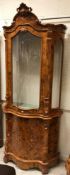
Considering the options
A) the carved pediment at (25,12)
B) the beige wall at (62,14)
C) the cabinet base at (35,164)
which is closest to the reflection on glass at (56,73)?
the beige wall at (62,14)

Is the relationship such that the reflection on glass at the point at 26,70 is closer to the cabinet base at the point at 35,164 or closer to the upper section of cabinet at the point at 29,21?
the upper section of cabinet at the point at 29,21

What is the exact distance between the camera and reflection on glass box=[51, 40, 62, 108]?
2.80 m

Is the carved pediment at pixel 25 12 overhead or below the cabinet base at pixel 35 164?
overhead

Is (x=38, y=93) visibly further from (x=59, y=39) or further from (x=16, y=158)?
(x=16, y=158)

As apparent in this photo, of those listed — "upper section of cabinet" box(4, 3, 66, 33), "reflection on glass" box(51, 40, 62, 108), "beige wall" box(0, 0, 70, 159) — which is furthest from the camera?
"beige wall" box(0, 0, 70, 159)

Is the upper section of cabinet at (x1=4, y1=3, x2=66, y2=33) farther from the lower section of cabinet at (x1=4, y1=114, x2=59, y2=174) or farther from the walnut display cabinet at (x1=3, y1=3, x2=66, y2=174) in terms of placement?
the lower section of cabinet at (x1=4, y1=114, x2=59, y2=174)

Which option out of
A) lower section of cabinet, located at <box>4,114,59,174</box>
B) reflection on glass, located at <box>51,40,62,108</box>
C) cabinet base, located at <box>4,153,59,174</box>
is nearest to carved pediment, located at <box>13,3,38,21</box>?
reflection on glass, located at <box>51,40,62,108</box>

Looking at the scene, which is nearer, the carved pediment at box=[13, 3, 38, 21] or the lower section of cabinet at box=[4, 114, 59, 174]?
the carved pediment at box=[13, 3, 38, 21]

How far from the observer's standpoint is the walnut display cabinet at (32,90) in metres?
2.66

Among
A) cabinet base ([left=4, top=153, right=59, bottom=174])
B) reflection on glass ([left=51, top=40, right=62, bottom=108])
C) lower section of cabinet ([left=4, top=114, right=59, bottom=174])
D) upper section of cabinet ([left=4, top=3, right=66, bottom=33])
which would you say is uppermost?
upper section of cabinet ([left=4, top=3, right=66, bottom=33])

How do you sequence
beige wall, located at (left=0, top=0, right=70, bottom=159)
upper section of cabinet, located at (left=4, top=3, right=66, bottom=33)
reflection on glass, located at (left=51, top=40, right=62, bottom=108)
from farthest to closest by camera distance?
beige wall, located at (left=0, top=0, right=70, bottom=159), reflection on glass, located at (left=51, top=40, right=62, bottom=108), upper section of cabinet, located at (left=4, top=3, right=66, bottom=33)

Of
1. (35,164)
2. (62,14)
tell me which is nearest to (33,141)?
(35,164)

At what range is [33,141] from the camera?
2.89 metres

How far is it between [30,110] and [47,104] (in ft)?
0.78
